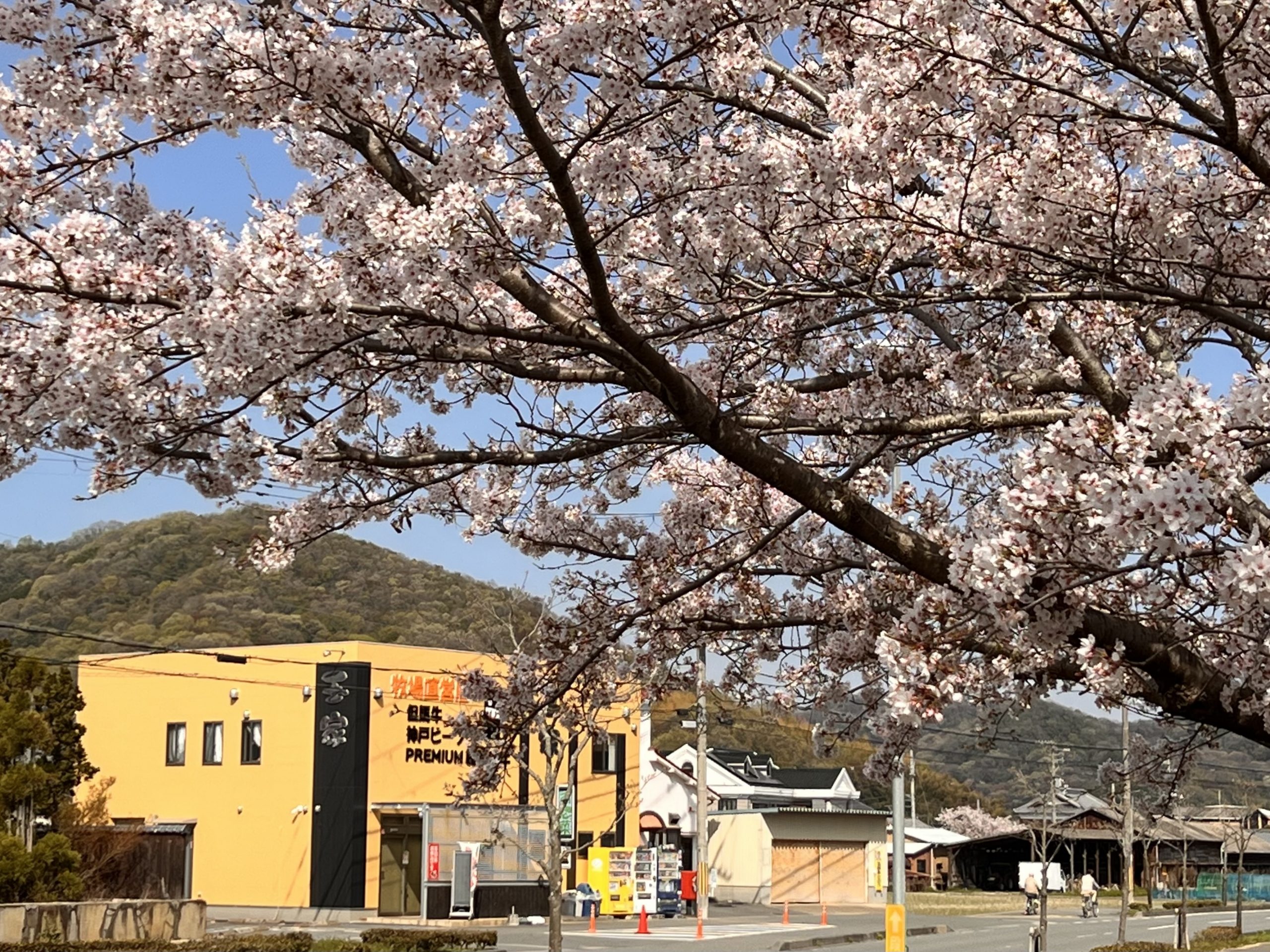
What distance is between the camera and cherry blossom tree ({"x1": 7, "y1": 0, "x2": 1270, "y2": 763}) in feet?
13.9

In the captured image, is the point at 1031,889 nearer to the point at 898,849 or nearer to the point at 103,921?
the point at 898,849

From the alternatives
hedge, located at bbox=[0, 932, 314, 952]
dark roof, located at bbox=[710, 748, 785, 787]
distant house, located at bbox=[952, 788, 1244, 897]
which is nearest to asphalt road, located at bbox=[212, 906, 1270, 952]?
hedge, located at bbox=[0, 932, 314, 952]

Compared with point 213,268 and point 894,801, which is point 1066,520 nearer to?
point 213,268

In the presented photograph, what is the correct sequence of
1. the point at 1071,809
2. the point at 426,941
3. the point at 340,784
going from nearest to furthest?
the point at 426,941 < the point at 340,784 < the point at 1071,809

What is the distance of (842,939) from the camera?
2872 centimetres

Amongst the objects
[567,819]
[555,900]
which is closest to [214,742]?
[567,819]

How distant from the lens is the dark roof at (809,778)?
55406mm

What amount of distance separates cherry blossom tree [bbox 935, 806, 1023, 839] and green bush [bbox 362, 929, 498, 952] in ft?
146

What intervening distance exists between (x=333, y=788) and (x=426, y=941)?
39.5ft

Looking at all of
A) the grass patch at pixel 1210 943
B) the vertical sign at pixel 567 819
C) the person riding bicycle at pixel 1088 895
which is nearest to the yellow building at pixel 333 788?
the vertical sign at pixel 567 819

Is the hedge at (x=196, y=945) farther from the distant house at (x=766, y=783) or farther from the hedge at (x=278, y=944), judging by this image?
the distant house at (x=766, y=783)

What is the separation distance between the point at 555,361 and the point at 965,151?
73.1 inches

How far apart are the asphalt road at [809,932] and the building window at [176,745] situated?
5824 mm

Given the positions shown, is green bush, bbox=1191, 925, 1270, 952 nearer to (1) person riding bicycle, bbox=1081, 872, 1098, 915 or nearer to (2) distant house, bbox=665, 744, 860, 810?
(1) person riding bicycle, bbox=1081, 872, 1098, 915
